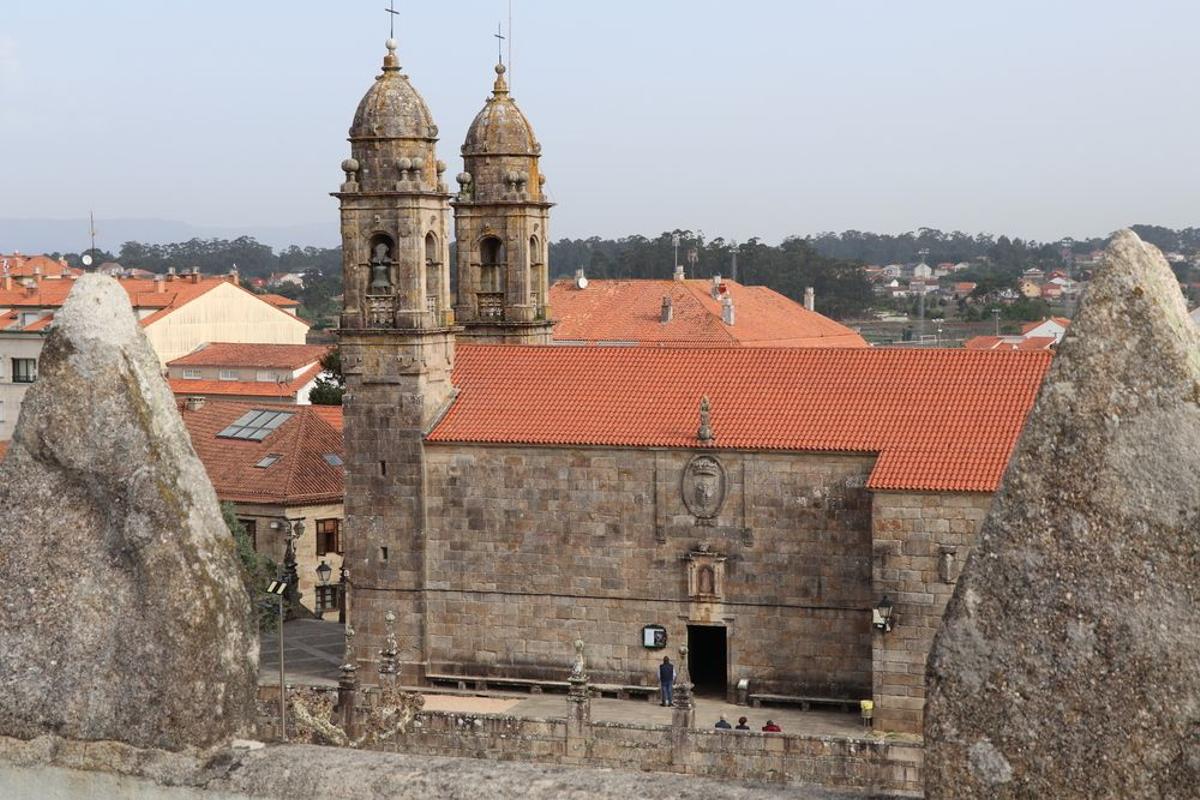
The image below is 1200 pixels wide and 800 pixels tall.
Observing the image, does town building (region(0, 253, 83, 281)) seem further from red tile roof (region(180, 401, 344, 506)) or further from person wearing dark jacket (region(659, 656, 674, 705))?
person wearing dark jacket (region(659, 656, 674, 705))

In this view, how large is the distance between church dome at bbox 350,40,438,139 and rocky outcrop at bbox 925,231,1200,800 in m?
25.9

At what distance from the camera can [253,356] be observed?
233 feet

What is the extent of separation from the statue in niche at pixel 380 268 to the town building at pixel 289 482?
843 centimetres

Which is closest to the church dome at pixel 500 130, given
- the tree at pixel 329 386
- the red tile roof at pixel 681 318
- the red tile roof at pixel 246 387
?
the red tile roof at pixel 681 318

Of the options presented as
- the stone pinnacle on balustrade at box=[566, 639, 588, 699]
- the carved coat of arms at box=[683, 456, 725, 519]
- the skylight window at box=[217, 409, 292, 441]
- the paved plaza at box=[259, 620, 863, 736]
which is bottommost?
the paved plaza at box=[259, 620, 863, 736]

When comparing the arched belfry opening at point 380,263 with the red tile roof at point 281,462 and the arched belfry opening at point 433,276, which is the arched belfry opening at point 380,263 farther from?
the red tile roof at point 281,462

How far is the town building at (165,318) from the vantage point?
68.3m

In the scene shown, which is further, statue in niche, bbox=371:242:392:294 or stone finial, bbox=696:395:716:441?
statue in niche, bbox=371:242:392:294

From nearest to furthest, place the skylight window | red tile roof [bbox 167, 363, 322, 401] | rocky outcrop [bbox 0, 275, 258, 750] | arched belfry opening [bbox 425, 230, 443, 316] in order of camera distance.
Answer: rocky outcrop [bbox 0, 275, 258, 750], arched belfry opening [bbox 425, 230, 443, 316], the skylight window, red tile roof [bbox 167, 363, 322, 401]

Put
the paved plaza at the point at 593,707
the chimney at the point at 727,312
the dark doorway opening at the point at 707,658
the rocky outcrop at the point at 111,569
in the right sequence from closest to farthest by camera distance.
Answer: the rocky outcrop at the point at 111,569 < the paved plaza at the point at 593,707 < the dark doorway opening at the point at 707,658 < the chimney at the point at 727,312

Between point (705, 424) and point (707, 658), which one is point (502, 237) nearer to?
point (705, 424)

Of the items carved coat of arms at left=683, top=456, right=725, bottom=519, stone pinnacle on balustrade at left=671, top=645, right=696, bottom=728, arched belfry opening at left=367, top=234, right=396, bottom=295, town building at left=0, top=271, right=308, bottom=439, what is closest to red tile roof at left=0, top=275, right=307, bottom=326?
town building at left=0, top=271, right=308, bottom=439

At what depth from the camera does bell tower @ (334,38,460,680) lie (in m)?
31.0

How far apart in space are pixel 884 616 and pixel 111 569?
848 inches
